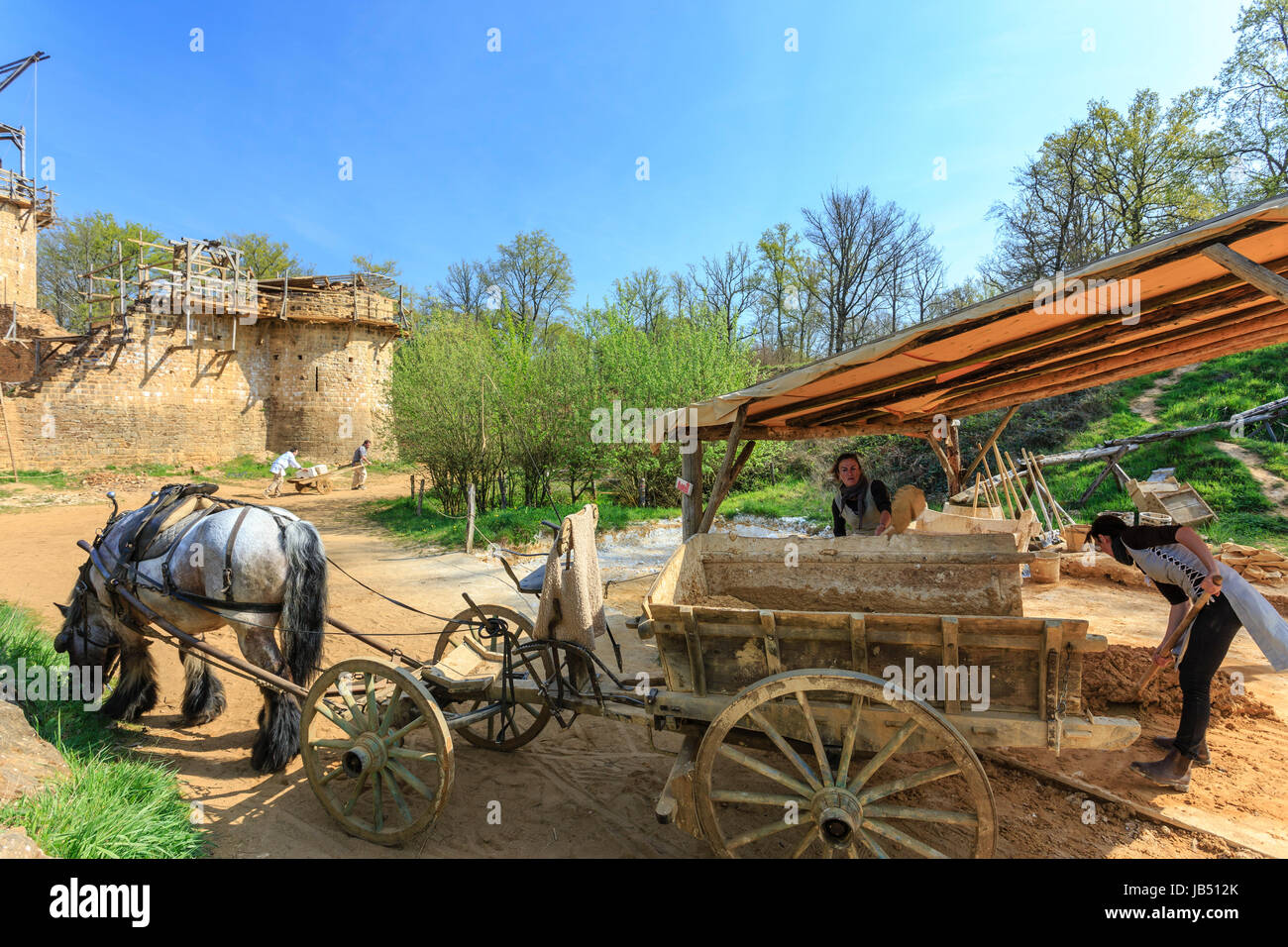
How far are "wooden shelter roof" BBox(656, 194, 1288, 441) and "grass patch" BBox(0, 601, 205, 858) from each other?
13.6ft

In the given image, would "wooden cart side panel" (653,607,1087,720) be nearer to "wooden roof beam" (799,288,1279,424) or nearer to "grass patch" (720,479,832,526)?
"wooden roof beam" (799,288,1279,424)

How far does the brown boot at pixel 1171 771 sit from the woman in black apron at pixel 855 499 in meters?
2.38

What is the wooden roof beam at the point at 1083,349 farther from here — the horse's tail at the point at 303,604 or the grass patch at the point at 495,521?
the grass patch at the point at 495,521

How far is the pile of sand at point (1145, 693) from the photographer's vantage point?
159 inches

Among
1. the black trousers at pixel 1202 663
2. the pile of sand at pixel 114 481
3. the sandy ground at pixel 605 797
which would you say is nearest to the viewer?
the sandy ground at pixel 605 797

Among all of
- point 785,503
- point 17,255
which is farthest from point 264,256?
point 785,503

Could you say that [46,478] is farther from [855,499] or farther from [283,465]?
[855,499]

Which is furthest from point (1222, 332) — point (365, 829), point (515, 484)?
point (515, 484)

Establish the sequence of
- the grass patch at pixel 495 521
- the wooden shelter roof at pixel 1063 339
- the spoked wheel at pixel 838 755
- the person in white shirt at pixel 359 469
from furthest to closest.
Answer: the person in white shirt at pixel 359 469 → the grass patch at pixel 495 521 → the wooden shelter roof at pixel 1063 339 → the spoked wheel at pixel 838 755

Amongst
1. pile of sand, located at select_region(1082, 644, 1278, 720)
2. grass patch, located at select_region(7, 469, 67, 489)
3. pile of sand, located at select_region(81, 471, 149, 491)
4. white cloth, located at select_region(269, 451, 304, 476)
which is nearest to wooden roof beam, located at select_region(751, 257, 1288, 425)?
pile of sand, located at select_region(1082, 644, 1278, 720)

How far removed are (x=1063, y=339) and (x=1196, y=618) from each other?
2003 millimetres

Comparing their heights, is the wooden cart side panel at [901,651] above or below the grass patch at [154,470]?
below

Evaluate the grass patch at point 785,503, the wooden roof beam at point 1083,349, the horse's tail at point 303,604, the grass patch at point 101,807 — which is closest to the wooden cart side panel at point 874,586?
the wooden roof beam at point 1083,349

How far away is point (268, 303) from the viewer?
72.7 feet
